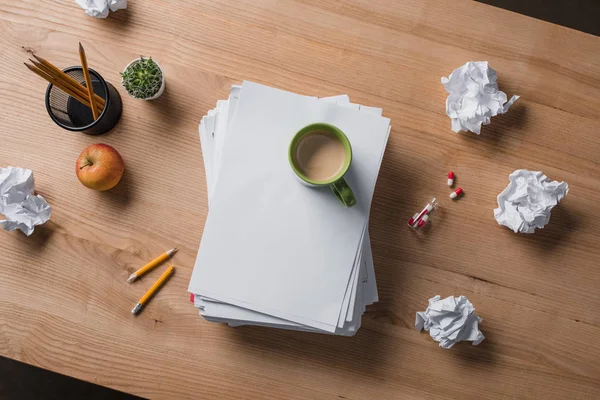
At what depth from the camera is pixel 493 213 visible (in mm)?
986

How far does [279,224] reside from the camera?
92 cm

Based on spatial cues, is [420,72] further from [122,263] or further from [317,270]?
[122,263]

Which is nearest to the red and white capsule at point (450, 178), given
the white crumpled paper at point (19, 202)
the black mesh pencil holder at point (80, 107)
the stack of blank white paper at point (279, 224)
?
the stack of blank white paper at point (279, 224)

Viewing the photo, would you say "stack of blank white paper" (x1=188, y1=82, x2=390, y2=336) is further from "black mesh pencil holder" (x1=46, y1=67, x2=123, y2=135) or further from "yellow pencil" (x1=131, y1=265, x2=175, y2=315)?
"black mesh pencil holder" (x1=46, y1=67, x2=123, y2=135)

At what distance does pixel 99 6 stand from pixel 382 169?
2.11 feet

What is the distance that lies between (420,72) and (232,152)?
1.34 feet

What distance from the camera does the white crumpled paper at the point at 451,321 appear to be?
0.94 m

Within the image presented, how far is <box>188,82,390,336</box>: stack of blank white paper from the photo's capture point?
3.01 ft

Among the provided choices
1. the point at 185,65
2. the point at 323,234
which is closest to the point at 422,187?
the point at 323,234

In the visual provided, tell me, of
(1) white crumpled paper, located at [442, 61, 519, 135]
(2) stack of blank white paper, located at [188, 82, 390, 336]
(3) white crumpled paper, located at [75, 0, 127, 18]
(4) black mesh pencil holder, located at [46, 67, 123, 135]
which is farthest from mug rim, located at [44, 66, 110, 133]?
(1) white crumpled paper, located at [442, 61, 519, 135]

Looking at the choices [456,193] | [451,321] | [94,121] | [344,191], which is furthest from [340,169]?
[94,121]

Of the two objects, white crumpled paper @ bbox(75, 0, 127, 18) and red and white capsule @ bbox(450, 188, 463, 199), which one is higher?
white crumpled paper @ bbox(75, 0, 127, 18)

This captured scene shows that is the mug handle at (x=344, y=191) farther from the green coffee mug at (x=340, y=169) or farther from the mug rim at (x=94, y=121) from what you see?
the mug rim at (x=94, y=121)

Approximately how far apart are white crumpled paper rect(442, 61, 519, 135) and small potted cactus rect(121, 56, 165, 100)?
1.83 feet
